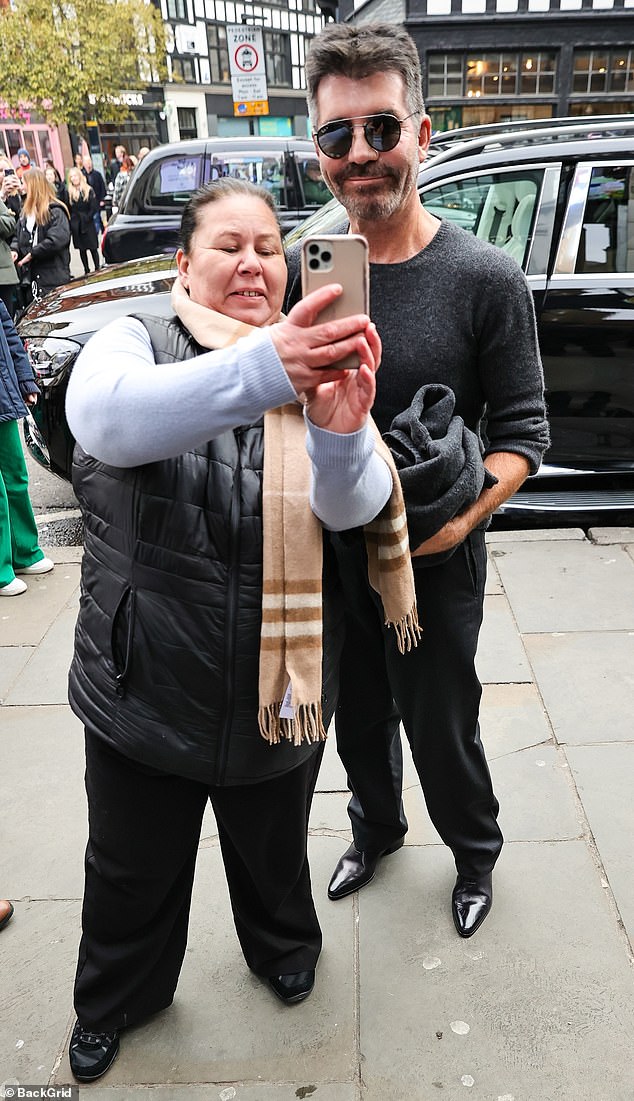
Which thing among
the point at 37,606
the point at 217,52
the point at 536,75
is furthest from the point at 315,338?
the point at 217,52

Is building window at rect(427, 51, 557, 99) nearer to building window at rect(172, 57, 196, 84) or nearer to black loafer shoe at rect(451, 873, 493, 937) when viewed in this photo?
black loafer shoe at rect(451, 873, 493, 937)

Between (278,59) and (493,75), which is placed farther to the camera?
(278,59)

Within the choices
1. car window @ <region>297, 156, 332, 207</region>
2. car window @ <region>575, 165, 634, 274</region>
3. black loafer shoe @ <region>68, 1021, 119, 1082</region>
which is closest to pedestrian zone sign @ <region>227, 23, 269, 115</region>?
car window @ <region>297, 156, 332, 207</region>

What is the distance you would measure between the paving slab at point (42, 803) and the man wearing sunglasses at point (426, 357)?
42.6 inches

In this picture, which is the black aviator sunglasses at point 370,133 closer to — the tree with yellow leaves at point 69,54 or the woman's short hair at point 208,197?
the woman's short hair at point 208,197

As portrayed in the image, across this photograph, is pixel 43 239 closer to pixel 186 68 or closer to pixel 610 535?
pixel 610 535

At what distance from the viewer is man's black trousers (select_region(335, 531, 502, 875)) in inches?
81.7

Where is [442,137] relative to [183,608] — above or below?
above

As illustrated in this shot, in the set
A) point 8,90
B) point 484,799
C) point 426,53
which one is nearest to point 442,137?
point 484,799

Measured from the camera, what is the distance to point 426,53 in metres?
23.1

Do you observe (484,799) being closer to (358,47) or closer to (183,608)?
(183,608)

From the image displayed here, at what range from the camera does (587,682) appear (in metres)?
3.45

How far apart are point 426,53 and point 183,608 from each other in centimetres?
2537

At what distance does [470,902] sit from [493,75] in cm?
2577
